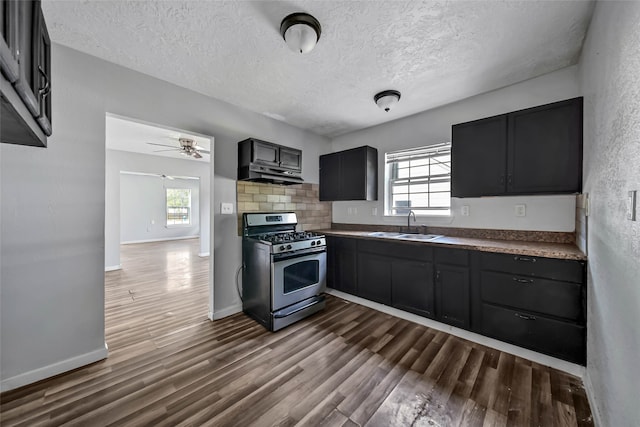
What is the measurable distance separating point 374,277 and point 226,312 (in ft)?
5.89

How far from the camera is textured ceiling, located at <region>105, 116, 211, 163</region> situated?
163 inches

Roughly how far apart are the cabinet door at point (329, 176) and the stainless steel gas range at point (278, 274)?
106cm

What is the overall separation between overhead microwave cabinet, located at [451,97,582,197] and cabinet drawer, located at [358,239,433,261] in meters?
0.68

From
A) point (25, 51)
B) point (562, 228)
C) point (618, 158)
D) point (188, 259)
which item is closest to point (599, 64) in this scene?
point (618, 158)

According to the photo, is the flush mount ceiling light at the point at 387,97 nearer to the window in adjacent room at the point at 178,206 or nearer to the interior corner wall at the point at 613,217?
the interior corner wall at the point at 613,217

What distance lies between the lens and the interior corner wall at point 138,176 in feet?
15.7

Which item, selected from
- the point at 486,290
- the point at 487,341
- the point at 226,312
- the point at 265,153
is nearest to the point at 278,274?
the point at 226,312

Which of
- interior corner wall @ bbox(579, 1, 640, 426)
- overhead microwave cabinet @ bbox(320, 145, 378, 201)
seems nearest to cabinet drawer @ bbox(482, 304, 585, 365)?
interior corner wall @ bbox(579, 1, 640, 426)

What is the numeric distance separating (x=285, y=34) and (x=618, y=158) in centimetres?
192

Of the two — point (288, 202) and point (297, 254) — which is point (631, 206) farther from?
point (288, 202)

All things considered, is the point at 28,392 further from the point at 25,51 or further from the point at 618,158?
the point at 618,158

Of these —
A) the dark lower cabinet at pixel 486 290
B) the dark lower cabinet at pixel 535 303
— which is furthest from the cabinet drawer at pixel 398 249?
the dark lower cabinet at pixel 535 303

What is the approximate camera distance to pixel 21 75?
0.82m

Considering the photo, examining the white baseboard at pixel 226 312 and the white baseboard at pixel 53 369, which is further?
the white baseboard at pixel 226 312
